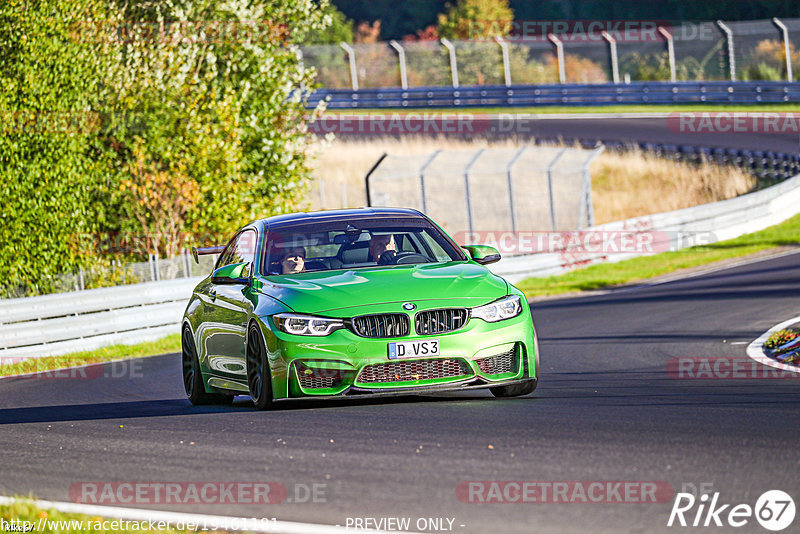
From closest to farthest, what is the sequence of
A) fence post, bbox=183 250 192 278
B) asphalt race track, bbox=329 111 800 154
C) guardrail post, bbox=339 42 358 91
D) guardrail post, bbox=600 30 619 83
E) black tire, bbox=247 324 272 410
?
black tire, bbox=247 324 272 410 → fence post, bbox=183 250 192 278 → asphalt race track, bbox=329 111 800 154 → guardrail post, bbox=600 30 619 83 → guardrail post, bbox=339 42 358 91

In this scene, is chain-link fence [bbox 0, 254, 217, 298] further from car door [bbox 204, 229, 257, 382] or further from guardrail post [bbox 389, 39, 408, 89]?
guardrail post [bbox 389, 39, 408, 89]

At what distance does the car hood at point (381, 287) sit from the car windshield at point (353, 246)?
0.32 m


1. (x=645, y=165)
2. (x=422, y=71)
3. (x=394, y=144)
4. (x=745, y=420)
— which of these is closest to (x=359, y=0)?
(x=422, y=71)

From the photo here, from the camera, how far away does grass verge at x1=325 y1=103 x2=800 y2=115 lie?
4618 centimetres

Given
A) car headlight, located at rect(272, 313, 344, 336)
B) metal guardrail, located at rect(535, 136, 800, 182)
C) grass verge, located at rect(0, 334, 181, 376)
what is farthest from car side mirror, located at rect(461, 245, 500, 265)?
metal guardrail, located at rect(535, 136, 800, 182)

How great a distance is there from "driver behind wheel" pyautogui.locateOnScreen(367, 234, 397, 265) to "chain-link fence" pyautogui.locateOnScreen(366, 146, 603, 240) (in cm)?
2263

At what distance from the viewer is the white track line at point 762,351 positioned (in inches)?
470

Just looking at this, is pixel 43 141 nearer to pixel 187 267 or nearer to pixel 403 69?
pixel 187 267

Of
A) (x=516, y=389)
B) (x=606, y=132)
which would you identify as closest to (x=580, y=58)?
(x=606, y=132)

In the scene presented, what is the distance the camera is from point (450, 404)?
30.9 ft

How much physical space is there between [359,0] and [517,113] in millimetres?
32896

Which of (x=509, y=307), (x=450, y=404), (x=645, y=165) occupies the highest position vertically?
(x=509, y=307)

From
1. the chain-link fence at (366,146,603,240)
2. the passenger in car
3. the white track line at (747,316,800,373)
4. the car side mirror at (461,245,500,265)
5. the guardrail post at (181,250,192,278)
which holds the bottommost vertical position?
the chain-link fence at (366,146,603,240)

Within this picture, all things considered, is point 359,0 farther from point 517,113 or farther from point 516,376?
point 516,376
